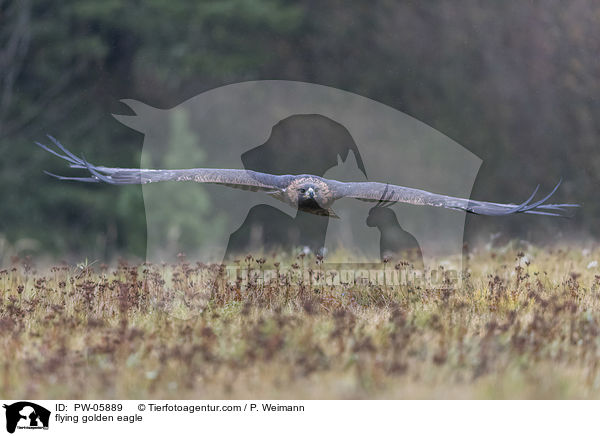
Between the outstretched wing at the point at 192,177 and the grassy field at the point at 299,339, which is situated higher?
the outstretched wing at the point at 192,177

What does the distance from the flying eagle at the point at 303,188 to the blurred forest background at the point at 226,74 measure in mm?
10306

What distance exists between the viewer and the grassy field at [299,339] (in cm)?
448

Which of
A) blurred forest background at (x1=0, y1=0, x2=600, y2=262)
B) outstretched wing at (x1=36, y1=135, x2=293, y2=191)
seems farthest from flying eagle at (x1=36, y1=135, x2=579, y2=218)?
blurred forest background at (x1=0, y1=0, x2=600, y2=262)

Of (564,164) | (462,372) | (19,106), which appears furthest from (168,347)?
(19,106)

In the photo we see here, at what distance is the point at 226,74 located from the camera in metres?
19.7

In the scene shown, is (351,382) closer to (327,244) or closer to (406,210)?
(327,244)

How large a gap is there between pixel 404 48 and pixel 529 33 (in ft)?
11.2

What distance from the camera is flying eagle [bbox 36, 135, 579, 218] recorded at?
6848 mm

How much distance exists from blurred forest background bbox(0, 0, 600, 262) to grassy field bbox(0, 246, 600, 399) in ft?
36.6

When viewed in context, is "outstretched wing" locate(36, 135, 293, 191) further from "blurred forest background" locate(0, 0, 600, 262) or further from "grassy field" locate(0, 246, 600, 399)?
"blurred forest background" locate(0, 0, 600, 262)

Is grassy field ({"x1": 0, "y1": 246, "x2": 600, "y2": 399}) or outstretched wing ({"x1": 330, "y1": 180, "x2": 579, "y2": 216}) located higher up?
outstretched wing ({"x1": 330, "y1": 180, "x2": 579, "y2": 216})

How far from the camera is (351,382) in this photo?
441 cm
